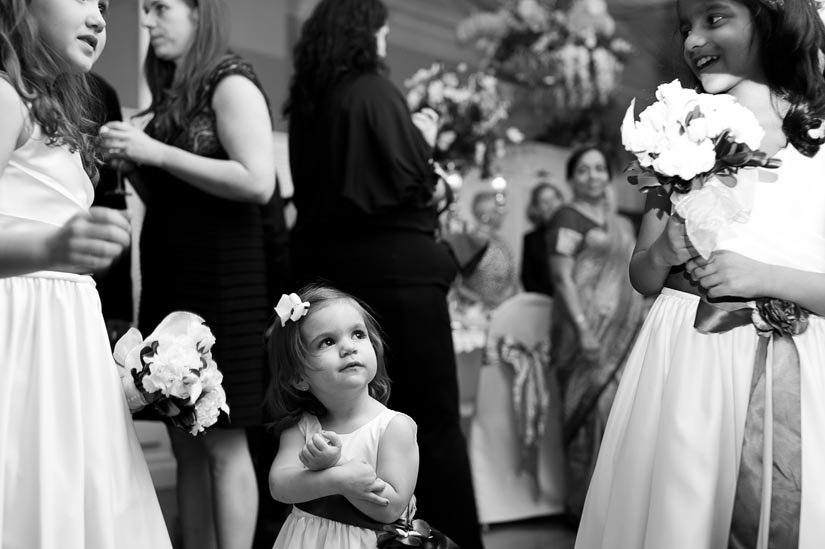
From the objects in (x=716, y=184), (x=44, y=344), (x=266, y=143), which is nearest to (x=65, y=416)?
(x=44, y=344)

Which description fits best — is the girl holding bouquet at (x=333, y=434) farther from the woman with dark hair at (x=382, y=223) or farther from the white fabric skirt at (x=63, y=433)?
the woman with dark hair at (x=382, y=223)

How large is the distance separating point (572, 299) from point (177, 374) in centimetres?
280

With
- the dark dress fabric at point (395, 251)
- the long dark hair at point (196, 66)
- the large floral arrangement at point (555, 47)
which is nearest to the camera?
the long dark hair at point (196, 66)

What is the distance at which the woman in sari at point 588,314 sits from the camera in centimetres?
407

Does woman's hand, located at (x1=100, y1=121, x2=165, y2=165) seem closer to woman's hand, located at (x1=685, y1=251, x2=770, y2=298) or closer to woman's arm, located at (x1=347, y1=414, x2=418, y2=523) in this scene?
woman's arm, located at (x1=347, y1=414, x2=418, y2=523)

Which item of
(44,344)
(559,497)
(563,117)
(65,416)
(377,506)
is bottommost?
(559,497)

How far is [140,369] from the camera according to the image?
5.45 ft

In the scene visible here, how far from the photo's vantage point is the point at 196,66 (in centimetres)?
229

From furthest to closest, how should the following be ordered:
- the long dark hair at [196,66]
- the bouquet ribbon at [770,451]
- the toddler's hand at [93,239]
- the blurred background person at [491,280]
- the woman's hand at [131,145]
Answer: the blurred background person at [491,280], the long dark hair at [196,66], the woman's hand at [131,145], the bouquet ribbon at [770,451], the toddler's hand at [93,239]

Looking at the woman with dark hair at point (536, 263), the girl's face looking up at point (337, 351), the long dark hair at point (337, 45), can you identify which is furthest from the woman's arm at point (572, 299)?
the girl's face looking up at point (337, 351)

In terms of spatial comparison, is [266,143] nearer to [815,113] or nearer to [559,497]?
[815,113]

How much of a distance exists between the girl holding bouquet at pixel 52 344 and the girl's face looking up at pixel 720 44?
1.07 meters

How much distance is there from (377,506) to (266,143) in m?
0.96

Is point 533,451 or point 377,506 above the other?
point 377,506
